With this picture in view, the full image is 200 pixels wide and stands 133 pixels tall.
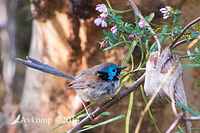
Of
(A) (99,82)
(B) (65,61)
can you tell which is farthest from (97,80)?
(B) (65,61)

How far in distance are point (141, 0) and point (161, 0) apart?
0.59 feet

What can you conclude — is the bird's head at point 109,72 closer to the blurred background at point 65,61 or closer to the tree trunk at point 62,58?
the blurred background at point 65,61

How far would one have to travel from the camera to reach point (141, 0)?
1.59 meters

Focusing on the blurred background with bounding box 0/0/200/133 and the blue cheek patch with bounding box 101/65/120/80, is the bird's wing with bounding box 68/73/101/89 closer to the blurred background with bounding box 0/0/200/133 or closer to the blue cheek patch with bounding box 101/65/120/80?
the blue cheek patch with bounding box 101/65/120/80

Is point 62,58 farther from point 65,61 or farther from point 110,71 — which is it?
point 110,71

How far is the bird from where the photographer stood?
60.1 inches

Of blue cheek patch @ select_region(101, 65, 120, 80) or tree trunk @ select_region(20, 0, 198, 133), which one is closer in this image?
blue cheek patch @ select_region(101, 65, 120, 80)

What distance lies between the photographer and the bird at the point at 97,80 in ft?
5.00

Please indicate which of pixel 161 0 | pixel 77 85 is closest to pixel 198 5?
pixel 161 0

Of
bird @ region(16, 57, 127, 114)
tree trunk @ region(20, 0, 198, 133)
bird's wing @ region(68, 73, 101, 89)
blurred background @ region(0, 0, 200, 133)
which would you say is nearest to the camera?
bird @ region(16, 57, 127, 114)

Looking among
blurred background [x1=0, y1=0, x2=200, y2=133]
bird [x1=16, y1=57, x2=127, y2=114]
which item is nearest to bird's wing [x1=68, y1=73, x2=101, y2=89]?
bird [x1=16, y1=57, x2=127, y2=114]

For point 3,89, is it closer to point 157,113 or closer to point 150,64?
point 157,113

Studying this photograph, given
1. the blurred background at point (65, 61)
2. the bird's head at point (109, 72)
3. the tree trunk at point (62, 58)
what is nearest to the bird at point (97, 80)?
the bird's head at point (109, 72)

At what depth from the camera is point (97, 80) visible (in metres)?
1.66
